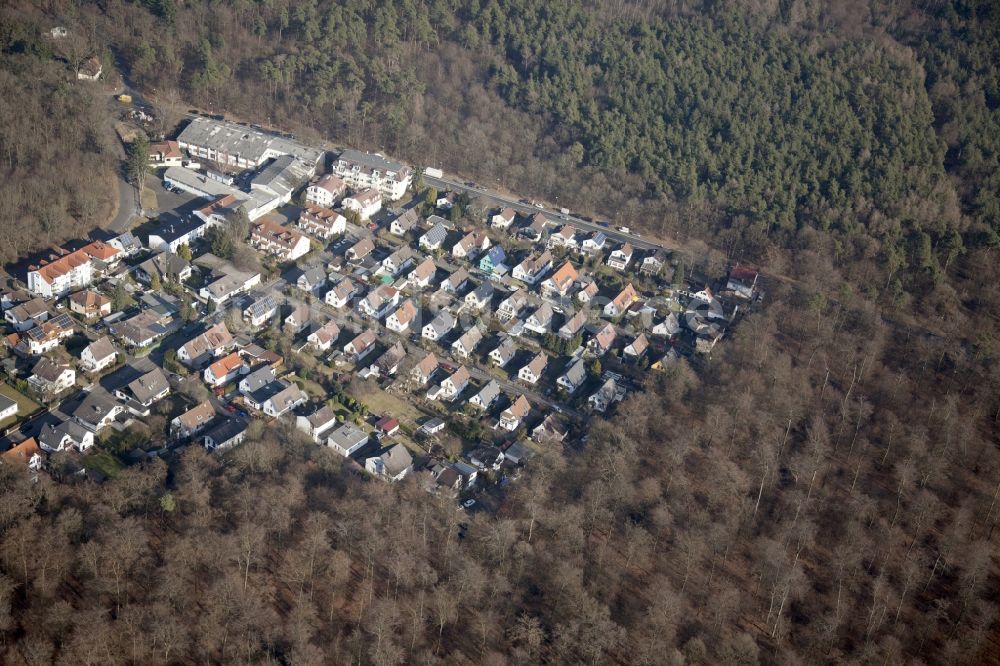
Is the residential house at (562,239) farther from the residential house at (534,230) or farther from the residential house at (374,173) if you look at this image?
the residential house at (374,173)

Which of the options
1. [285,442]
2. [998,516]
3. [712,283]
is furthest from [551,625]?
[712,283]

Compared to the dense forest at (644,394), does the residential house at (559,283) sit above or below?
below

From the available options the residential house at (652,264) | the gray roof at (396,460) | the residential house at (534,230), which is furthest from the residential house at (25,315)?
the residential house at (652,264)

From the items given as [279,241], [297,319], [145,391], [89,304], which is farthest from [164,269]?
[145,391]

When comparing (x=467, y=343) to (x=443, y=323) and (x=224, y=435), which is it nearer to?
(x=443, y=323)

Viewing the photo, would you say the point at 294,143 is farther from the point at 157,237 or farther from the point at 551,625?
the point at 551,625
